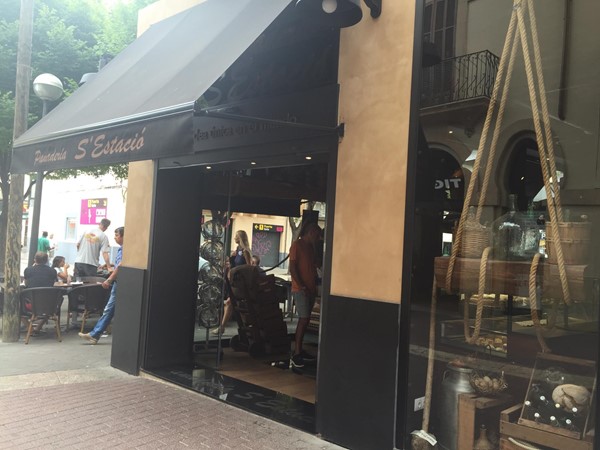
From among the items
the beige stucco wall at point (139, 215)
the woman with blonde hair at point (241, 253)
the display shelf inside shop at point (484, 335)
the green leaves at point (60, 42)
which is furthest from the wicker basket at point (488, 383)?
the green leaves at point (60, 42)

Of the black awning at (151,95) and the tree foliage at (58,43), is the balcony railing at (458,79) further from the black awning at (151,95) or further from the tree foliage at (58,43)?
the tree foliage at (58,43)

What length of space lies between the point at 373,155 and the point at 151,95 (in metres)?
1.94

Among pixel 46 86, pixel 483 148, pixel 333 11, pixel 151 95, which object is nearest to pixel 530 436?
pixel 483 148

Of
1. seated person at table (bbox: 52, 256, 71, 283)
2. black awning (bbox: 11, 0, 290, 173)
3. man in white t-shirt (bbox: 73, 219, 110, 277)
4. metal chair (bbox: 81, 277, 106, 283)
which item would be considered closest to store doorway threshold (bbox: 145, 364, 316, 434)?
black awning (bbox: 11, 0, 290, 173)

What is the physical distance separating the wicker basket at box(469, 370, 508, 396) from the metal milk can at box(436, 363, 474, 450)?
0.04 metres

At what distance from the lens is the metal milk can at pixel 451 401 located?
11.7 ft

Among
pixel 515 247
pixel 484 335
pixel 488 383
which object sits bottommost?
pixel 488 383

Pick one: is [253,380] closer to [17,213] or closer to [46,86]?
[17,213]

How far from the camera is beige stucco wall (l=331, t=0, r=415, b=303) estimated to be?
3.78 m

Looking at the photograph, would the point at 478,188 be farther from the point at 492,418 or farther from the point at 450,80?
the point at 492,418

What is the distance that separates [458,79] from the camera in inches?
147

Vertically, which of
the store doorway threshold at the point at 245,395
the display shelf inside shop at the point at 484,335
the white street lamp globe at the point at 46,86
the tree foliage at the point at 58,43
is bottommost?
the store doorway threshold at the point at 245,395

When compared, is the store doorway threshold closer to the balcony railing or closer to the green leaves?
the balcony railing

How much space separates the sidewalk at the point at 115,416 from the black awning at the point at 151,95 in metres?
2.23
